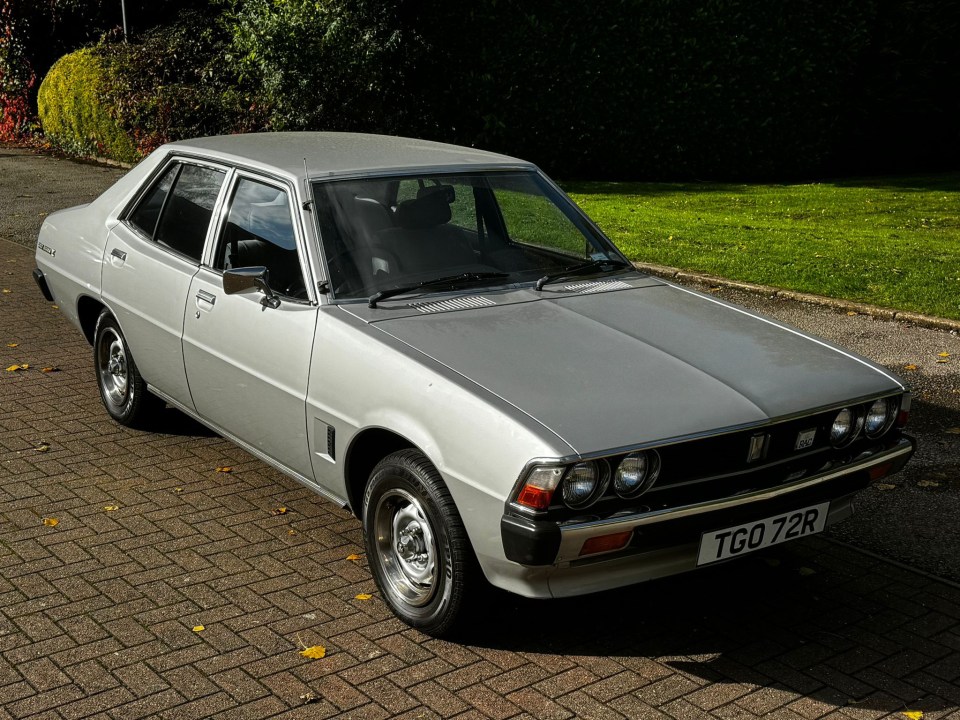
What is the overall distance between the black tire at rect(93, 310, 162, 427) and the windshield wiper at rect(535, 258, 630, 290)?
100 inches

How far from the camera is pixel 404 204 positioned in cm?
504

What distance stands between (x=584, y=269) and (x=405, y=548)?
171 centimetres

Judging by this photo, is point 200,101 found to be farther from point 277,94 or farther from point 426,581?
point 426,581

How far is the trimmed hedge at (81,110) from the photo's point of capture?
2156 centimetres

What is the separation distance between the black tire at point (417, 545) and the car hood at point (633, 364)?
45 centimetres

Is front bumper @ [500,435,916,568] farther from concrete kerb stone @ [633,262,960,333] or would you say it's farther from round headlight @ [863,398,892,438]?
concrete kerb stone @ [633,262,960,333]

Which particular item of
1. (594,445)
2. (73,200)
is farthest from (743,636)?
(73,200)

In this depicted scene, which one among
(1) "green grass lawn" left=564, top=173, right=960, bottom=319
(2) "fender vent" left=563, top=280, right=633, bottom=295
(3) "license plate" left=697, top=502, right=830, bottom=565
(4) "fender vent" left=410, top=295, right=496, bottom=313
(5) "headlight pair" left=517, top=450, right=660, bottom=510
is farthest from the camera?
(1) "green grass lawn" left=564, top=173, right=960, bottom=319

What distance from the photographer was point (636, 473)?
375 centimetres

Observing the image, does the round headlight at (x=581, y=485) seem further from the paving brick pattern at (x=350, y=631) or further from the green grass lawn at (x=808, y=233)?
the green grass lawn at (x=808, y=233)

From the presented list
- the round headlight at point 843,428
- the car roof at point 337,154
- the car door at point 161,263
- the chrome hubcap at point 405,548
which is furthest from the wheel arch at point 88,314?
the round headlight at point 843,428

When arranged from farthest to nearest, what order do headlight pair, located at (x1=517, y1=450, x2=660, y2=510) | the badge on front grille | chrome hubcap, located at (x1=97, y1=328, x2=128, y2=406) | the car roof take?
chrome hubcap, located at (x1=97, y1=328, x2=128, y2=406) → the car roof → the badge on front grille → headlight pair, located at (x1=517, y1=450, x2=660, y2=510)

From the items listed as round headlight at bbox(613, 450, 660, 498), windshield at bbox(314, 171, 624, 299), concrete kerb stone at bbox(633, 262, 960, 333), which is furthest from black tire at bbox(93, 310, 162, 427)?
concrete kerb stone at bbox(633, 262, 960, 333)

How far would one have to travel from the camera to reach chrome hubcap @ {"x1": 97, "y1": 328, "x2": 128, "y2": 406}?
647 centimetres
